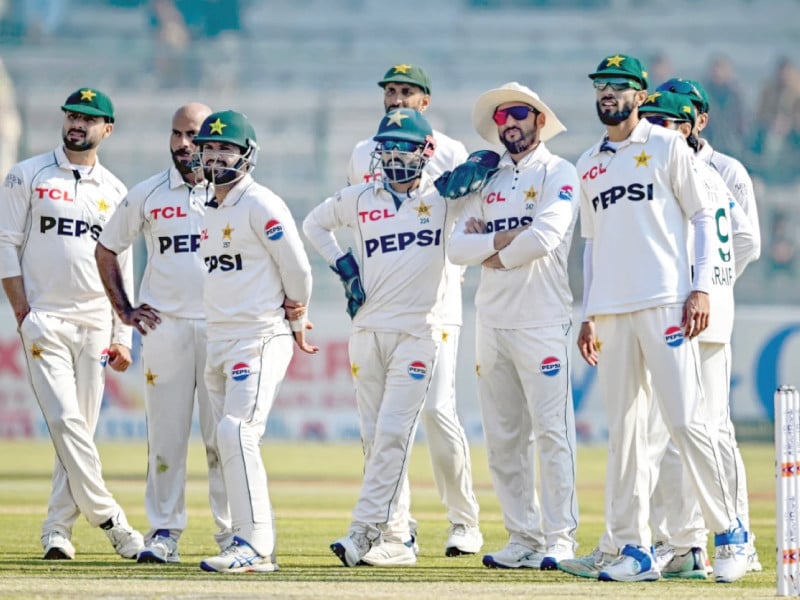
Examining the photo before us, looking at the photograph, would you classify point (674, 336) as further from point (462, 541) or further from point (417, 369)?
point (462, 541)

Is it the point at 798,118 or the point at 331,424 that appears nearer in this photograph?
the point at 331,424

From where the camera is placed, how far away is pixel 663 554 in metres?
7.23

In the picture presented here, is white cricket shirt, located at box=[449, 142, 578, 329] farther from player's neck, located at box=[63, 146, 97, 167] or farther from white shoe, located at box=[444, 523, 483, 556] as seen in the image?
player's neck, located at box=[63, 146, 97, 167]

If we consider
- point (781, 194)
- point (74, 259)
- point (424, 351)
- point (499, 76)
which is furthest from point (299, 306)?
point (499, 76)

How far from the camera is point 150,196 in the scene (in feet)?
24.7

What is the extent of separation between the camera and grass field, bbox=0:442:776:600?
5.89 m

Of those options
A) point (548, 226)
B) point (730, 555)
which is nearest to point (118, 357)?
Result: point (548, 226)

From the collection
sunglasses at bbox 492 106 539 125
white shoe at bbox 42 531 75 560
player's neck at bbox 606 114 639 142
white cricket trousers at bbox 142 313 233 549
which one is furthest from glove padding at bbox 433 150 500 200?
white shoe at bbox 42 531 75 560

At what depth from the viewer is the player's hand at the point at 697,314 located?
253 inches

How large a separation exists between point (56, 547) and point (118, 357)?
3.22ft

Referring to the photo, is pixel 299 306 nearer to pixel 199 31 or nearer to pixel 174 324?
pixel 174 324

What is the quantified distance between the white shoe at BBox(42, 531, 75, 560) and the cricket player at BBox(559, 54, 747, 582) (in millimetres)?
2430

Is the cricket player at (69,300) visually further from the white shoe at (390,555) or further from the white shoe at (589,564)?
the white shoe at (589,564)

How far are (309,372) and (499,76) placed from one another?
8.74 metres
